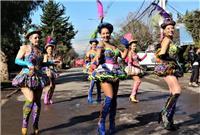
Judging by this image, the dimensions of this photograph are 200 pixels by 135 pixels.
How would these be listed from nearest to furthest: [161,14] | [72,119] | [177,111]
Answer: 1. [161,14]
2. [72,119]
3. [177,111]

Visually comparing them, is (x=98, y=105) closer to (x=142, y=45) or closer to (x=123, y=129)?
(x=123, y=129)

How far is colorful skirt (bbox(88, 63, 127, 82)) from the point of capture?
869 cm

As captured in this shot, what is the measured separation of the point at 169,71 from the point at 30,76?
2639 millimetres

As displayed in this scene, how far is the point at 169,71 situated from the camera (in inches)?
373

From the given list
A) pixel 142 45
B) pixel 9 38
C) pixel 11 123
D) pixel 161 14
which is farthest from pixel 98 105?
pixel 142 45

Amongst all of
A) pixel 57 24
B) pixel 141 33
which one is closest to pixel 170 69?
pixel 141 33

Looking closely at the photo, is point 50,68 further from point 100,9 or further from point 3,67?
point 3,67

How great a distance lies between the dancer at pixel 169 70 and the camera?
938 cm

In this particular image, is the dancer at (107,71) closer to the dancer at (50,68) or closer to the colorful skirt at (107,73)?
the colorful skirt at (107,73)

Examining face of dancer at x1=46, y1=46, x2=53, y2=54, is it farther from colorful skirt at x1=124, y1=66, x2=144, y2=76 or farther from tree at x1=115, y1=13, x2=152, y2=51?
tree at x1=115, y1=13, x2=152, y2=51

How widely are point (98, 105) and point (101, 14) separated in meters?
4.67

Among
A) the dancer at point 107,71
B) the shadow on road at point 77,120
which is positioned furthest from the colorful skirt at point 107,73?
the shadow on road at point 77,120

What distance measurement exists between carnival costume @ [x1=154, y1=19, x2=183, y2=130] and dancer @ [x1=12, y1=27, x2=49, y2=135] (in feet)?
7.46

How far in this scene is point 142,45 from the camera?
7212cm
